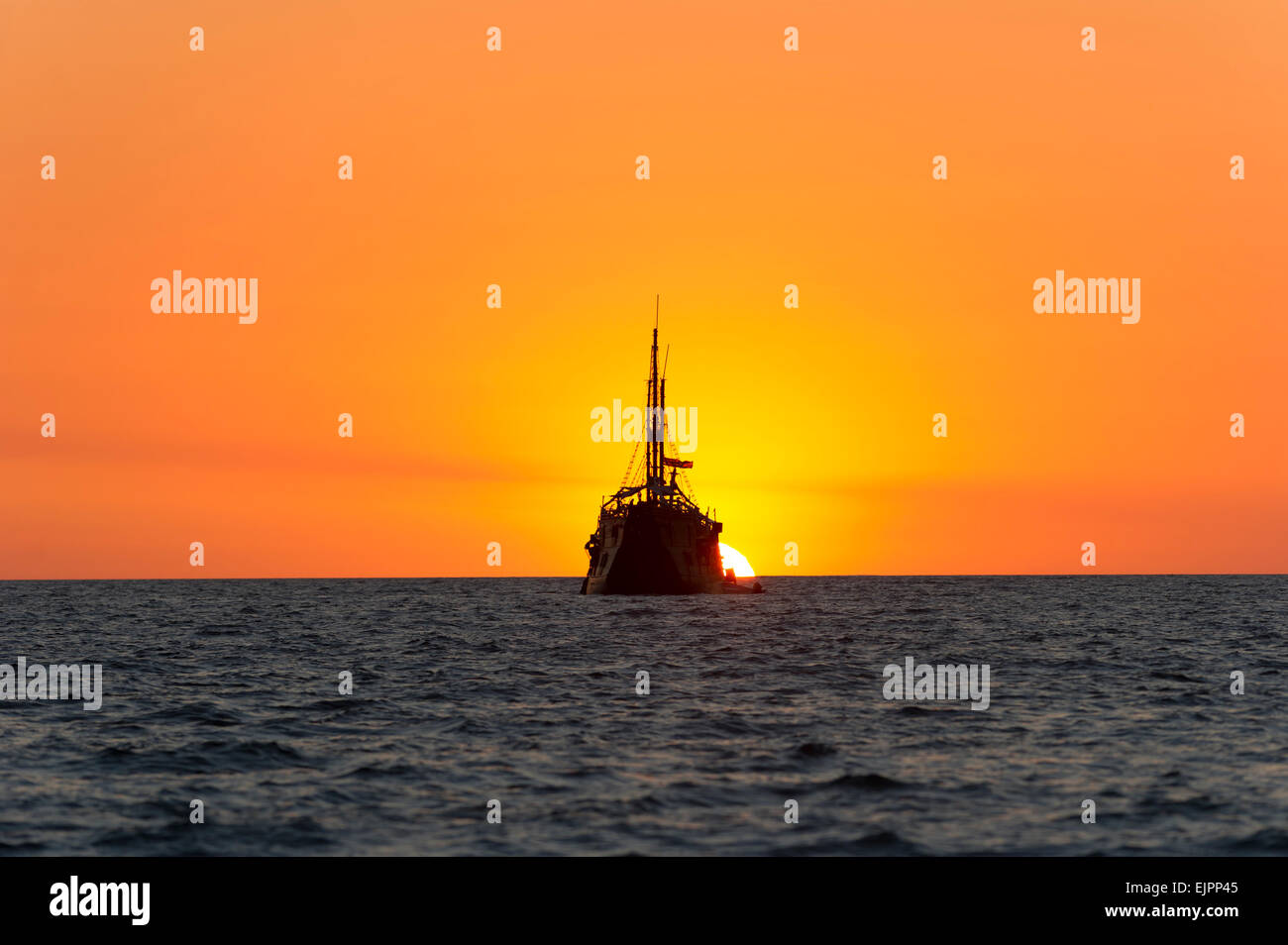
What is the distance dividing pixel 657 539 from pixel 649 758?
9195 cm

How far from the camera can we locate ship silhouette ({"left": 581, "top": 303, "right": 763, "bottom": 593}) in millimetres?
114438

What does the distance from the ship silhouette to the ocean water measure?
220ft

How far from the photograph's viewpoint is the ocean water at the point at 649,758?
16.6 metres

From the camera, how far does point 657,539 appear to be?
114 metres

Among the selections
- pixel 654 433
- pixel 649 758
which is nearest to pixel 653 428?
pixel 654 433
